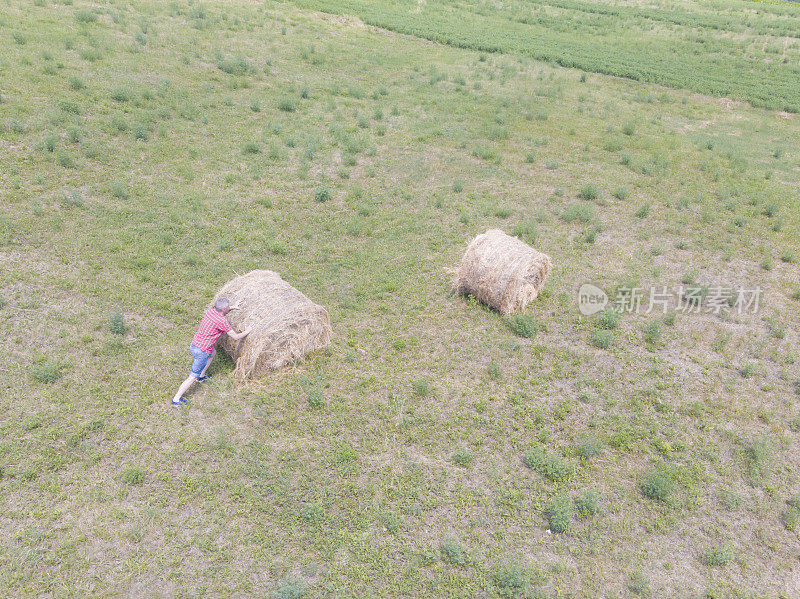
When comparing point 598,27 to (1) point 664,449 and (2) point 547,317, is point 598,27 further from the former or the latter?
(1) point 664,449

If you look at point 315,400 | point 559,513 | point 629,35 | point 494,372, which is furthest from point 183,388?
point 629,35

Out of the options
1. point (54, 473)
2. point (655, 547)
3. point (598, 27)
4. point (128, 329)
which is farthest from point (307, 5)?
point (655, 547)

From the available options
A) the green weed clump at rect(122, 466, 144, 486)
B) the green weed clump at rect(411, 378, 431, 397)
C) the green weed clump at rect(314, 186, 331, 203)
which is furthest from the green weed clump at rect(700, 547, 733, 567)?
the green weed clump at rect(314, 186, 331, 203)

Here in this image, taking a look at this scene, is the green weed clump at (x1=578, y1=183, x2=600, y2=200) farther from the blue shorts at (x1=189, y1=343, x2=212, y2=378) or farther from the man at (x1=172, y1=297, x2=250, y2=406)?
the blue shorts at (x1=189, y1=343, x2=212, y2=378)

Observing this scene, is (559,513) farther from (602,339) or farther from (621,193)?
(621,193)

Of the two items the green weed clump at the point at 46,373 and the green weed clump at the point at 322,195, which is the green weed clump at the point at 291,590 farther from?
the green weed clump at the point at 322,195
